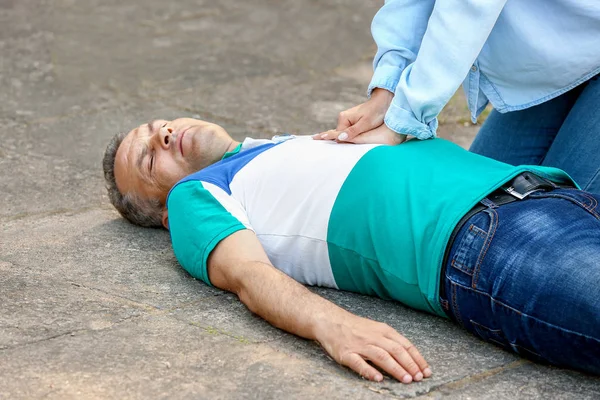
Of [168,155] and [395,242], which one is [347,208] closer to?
[395,242]

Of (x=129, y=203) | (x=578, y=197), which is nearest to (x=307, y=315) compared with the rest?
(x=578, y=197)

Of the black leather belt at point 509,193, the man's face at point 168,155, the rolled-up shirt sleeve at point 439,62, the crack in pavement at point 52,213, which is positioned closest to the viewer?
the black leather belt at point 509,193

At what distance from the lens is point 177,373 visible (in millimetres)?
2371

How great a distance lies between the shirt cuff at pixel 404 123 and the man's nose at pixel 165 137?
0.87 metres

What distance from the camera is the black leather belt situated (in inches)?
102

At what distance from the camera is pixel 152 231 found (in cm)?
353

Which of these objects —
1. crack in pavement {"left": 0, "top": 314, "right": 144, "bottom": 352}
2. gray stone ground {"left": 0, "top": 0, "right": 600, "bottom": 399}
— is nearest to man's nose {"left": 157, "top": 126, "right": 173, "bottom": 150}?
gray stone ground {"left": 0, "top": 0, "right": 600, "bottom": 399}

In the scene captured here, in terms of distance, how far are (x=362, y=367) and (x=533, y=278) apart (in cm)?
50

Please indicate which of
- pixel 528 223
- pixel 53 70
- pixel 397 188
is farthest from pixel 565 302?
pixel 53 70

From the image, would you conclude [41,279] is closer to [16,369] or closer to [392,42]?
[16,369]

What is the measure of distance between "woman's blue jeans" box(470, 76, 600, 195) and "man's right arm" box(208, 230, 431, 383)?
1174mm

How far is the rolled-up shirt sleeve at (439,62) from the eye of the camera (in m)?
2.80

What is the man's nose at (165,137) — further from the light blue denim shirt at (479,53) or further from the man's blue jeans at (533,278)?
the man's blue jeans at (533,278)

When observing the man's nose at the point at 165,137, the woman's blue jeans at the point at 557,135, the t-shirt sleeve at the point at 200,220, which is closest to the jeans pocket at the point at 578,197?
the woman's blue jeans at the point at 557,135
